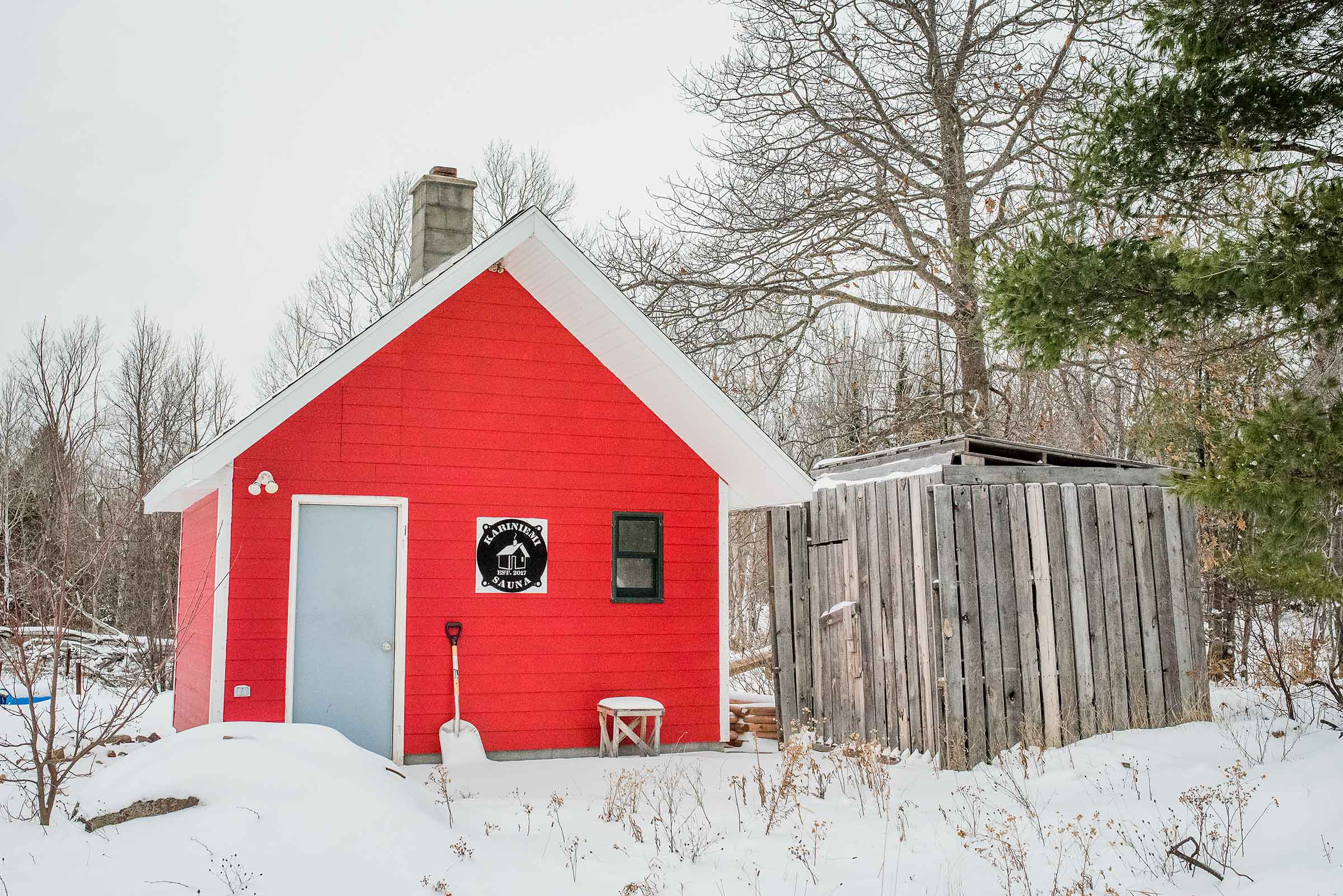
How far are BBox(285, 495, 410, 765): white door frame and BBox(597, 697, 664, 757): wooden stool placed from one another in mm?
1747

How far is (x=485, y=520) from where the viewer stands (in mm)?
9477

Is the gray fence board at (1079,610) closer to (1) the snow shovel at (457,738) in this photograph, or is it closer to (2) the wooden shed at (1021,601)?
(2) the wooden shed at (1021,601)

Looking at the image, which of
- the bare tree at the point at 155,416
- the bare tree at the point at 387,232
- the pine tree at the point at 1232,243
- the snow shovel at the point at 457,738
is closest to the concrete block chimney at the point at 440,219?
the snow shovel at the point at 457,738

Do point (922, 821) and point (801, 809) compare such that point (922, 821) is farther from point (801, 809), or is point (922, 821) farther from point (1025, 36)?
point (1025, 36)

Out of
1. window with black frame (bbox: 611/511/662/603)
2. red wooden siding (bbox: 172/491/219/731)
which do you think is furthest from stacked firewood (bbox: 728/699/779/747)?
red wooden siding (bbox: 172/491/219/731)

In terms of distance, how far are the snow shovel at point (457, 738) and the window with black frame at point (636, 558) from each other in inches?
64.1

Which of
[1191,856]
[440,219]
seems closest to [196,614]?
[440,219]

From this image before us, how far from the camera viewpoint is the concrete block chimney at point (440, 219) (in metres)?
11.0

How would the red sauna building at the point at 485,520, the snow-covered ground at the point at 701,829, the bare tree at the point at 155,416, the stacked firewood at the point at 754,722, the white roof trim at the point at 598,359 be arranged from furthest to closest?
the bare tree at the point at 155,416, the stacked firewood at the point at 754,722, the red sauna building at the point at 485,520, the white roof trim at the point at 598,359, the snow-covered ground at the point at 701,829

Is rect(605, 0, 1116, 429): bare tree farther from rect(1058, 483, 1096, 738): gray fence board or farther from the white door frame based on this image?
the white door frame

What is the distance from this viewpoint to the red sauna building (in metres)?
8.71

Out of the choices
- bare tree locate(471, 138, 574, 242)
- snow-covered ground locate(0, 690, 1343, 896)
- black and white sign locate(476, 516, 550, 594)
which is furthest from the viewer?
bare tree locate(471, 138, 574, 242)

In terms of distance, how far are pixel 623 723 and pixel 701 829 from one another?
369 centimetres

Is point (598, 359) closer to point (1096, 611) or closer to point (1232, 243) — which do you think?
point (1096, 611)
